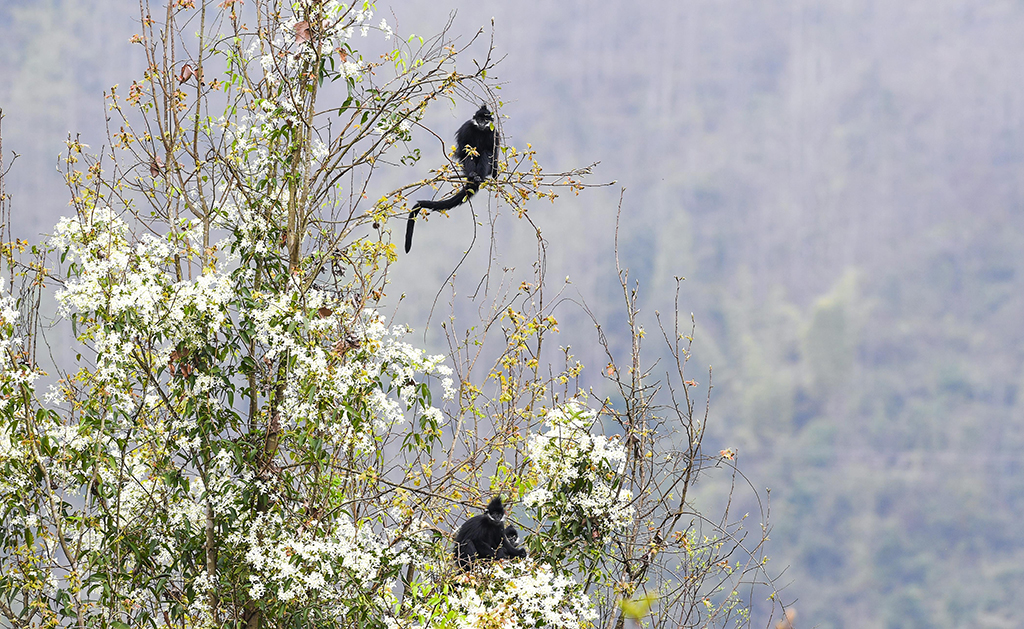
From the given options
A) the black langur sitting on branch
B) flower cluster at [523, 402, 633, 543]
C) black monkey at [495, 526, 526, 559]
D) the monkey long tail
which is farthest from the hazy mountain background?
flower cluster at [523, 402, 633, 543]

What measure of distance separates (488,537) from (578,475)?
0.60 m

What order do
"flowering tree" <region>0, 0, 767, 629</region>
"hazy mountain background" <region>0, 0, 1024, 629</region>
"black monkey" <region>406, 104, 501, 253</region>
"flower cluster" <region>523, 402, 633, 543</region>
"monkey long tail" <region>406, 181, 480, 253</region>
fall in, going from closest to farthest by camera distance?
"flowering tree" <region>0, 0, 767, 629</region>, "flower cluster" <region>523, 402, 633, 543</region>, "monkey long tail" <region>406, 181, 480, 253</region>, "black monkey" <region>406, 104, 501, 253</region>, "hazy mountain background" <region>0, 0, 1024, 629</region>

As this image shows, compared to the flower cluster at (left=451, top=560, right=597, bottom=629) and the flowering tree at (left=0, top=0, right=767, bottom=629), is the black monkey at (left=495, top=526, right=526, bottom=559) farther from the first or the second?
the flower cluster at (left=451, top=560, right=597, bottom=629)

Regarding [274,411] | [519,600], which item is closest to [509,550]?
[519,600]

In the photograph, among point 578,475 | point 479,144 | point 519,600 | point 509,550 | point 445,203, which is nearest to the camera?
Answer: point 519,600

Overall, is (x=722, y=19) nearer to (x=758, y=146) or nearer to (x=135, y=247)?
(x=758, y=146)

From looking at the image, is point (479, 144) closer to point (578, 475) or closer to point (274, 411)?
point (274, 411)

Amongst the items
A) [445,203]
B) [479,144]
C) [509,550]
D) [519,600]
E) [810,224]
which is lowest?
[519,600]

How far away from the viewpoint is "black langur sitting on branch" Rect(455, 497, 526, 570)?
3.60m

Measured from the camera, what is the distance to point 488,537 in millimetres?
3738

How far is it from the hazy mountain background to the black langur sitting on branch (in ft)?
73.5

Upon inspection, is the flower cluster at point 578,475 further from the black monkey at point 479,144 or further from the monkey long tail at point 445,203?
the black monkey at point 479,144

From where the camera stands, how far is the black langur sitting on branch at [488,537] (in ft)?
11.8

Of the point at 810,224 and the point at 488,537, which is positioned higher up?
the point at 810,224
